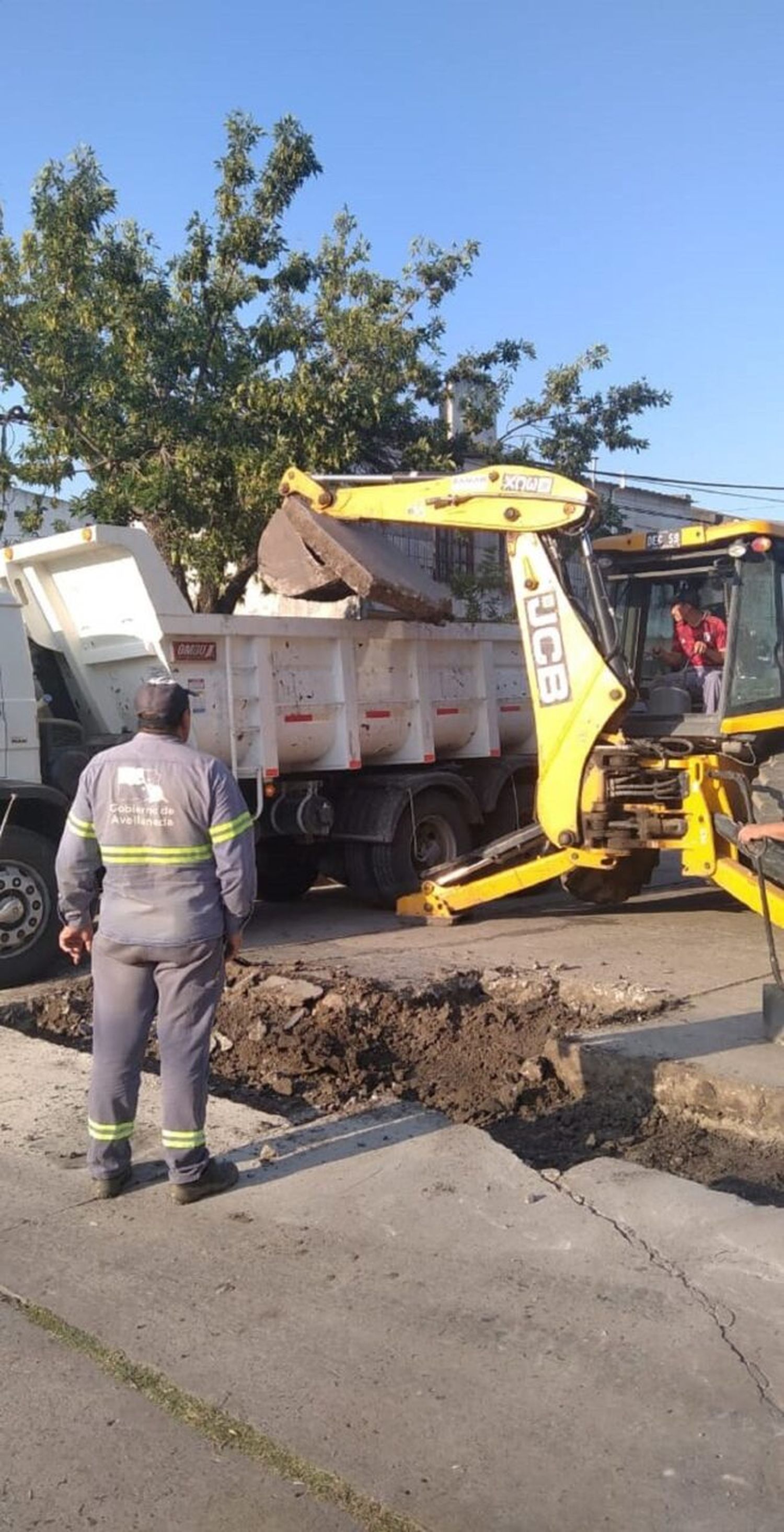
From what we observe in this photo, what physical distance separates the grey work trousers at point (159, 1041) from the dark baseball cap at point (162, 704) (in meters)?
0.78

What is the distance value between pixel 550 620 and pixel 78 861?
16.2ft

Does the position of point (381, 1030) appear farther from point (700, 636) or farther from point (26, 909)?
point (700, 636)

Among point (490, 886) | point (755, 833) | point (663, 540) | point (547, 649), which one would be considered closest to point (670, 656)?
point (663, 540)

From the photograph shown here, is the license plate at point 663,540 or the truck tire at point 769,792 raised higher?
the license plate at point 663,540

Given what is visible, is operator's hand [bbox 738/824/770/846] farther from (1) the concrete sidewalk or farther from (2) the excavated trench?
(1) the concrete sidewalk

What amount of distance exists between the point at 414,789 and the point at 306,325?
5060mm

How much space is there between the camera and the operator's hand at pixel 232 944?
4.62m

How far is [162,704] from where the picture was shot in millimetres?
4539

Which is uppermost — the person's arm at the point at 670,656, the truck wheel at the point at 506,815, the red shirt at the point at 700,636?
the red shirt at the point at 700,636

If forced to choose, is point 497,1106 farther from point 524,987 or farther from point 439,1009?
point 524,987

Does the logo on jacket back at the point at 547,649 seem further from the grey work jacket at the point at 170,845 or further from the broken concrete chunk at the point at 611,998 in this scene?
the grey work jacket at the point at 170,845

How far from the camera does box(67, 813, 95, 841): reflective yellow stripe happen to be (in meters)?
4.64

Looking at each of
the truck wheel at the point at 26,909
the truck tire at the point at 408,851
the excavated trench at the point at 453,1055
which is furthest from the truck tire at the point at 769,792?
the truck wheel at the point at 26,909

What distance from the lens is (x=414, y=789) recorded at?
35.1 ft
